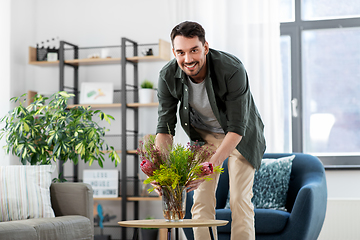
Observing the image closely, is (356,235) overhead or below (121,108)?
below

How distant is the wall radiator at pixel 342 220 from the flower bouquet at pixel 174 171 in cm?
224

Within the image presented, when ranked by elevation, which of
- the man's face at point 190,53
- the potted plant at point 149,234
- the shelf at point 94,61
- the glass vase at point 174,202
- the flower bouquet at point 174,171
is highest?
the shelf at point 94,61

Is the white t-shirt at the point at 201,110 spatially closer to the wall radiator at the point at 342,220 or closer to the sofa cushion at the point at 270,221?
the sofa cushion at the point at 270,221

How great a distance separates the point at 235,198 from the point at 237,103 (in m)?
0.46

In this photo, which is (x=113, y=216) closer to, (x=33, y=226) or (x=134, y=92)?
(x=134, y=92)

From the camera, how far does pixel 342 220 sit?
369 cm

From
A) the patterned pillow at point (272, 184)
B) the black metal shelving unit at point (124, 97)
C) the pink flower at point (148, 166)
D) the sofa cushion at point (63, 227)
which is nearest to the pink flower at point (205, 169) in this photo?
the pink flower at point (148, 166)

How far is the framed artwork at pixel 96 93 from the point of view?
421 cm

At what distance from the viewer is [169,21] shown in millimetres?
4277

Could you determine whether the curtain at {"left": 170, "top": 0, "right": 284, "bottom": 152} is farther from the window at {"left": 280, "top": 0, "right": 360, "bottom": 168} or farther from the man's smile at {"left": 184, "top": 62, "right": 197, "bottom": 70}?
the man's smile at {"left": 184, "top": 62, "right": 197, "bottom": 70}

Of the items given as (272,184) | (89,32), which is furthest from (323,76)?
(89,32)

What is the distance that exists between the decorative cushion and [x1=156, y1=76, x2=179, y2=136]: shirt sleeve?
3.90ft

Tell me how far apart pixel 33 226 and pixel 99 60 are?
1928 mm

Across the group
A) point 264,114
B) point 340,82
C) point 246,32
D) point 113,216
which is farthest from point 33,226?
point 340,82
